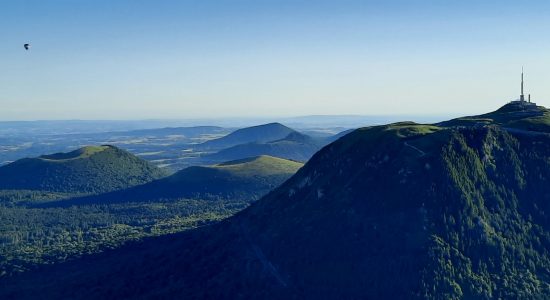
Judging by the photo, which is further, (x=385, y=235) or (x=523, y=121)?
(x=523, y=121)

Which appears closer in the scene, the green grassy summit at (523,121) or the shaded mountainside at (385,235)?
the shaded mountainside at (385,235)

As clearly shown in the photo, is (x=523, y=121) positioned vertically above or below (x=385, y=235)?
above

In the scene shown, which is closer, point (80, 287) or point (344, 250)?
point (344, 250)

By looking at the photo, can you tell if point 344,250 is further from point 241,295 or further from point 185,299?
point 185,299

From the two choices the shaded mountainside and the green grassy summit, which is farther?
the green grassy summit

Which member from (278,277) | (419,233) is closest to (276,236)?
(278,277)

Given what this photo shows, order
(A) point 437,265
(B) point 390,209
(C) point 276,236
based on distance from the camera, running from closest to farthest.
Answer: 1. (A) point 437,265
2. (B) point 390,209
3. (C) point 276,236

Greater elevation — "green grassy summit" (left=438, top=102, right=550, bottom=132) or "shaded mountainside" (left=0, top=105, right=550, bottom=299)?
"green grassy summit" (left=438, top=102, right=550, bottom=132)

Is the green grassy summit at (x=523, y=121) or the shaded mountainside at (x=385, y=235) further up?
the green grassy summit at (x=523, y=121)
